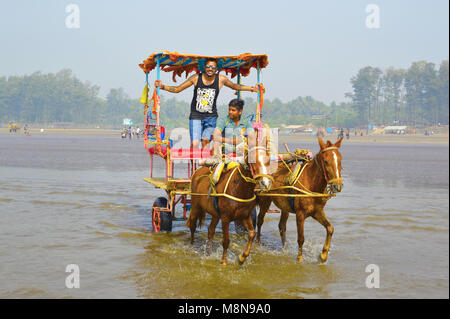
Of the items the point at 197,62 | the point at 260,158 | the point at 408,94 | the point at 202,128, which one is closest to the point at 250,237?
the point at 260,158

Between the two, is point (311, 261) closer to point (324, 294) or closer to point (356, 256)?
point (356, 256)

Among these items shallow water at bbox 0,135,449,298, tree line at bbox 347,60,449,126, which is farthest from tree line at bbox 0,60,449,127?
shallow water at bbox 0,135,449,298

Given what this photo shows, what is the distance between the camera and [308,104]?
198375 millimetres

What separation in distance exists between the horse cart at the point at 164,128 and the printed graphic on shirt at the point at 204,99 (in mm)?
796

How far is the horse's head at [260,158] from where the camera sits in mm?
7496

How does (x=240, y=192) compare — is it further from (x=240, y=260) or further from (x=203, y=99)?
(x=203, y=99)

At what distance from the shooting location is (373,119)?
14100cm

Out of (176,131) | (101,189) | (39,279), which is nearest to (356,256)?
(176,131)

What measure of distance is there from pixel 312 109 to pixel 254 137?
623ft

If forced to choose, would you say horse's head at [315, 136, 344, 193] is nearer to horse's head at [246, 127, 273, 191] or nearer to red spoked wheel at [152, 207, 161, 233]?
horse's head at [246, 127, 273, 191]

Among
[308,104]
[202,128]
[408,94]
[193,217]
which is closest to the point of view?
[193,217]

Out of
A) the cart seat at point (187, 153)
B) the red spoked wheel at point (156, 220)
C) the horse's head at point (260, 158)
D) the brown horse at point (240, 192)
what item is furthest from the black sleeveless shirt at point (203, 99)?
the horse's head at point (260, 158)

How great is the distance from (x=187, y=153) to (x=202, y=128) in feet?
2.55

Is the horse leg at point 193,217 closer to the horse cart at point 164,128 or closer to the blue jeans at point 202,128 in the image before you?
the horse cart at point 164,128
